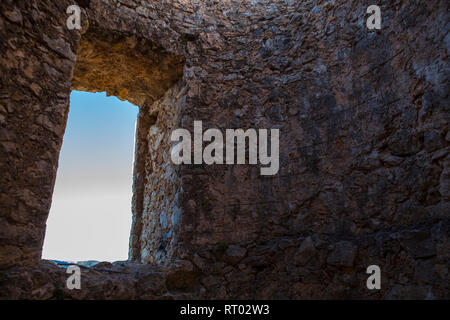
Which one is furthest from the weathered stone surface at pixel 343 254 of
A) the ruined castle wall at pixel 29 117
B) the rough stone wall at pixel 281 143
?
the ruined castle wall at pixel 29 117

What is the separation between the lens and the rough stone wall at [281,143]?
2.40 meters

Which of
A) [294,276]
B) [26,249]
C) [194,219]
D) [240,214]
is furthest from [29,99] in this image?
[294,276]

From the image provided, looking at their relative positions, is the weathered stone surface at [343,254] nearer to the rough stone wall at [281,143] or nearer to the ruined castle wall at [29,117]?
the rough stone wall at [281,143]

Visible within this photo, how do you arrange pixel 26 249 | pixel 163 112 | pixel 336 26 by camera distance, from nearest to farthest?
pixel 26 249, pixel 336 26, pixel 163 112

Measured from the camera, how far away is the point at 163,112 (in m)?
4.06

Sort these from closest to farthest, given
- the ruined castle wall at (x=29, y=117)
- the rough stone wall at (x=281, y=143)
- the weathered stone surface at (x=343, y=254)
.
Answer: the ruined castle wall at (x=29, y=117) < the rough stone wall at (x=281, y=143) < the weathered stone surface at (x=343, y=254)

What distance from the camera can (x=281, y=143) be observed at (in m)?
3.51

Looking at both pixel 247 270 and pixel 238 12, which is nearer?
pixel 247 270

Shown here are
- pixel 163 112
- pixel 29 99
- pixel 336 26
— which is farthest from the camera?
pixel 163 112

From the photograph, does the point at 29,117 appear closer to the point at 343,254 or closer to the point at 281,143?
the point at 281,143

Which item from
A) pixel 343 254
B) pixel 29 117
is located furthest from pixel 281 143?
pixel 29 117

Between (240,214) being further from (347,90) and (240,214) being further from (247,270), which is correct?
(347,90)

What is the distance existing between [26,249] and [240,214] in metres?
1.84

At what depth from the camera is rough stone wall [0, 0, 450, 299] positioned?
240 centimetres
